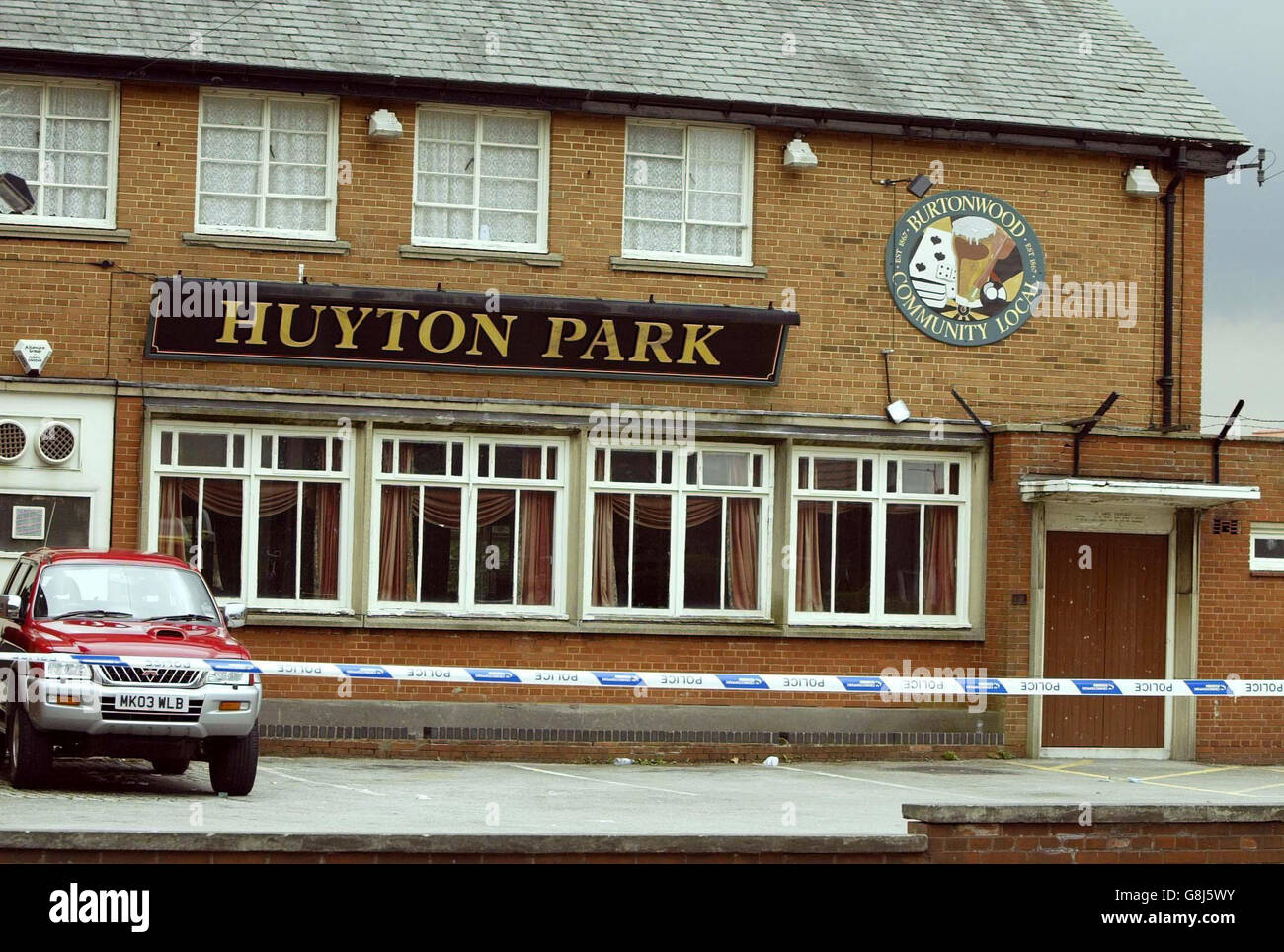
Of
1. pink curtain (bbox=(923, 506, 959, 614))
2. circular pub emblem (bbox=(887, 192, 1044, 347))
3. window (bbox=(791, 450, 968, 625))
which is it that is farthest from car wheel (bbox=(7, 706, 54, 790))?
circular pub emblem (bbox=(887, 192, 1044, 347))

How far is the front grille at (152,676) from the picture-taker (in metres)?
14.2

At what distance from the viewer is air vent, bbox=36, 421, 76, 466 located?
61.4 ft

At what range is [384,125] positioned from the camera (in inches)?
766

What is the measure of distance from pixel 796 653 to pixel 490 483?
368 centimetres

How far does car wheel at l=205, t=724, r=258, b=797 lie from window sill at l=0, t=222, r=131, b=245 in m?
6.23

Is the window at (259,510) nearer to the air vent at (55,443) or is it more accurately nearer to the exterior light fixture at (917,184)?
the air vent at (55,443)

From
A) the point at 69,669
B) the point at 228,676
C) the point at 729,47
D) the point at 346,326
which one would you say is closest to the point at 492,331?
the point at 346,326

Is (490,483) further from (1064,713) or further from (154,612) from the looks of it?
(1064,713)

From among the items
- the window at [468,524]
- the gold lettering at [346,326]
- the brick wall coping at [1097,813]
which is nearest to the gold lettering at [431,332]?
the gold lettering at [346,326]

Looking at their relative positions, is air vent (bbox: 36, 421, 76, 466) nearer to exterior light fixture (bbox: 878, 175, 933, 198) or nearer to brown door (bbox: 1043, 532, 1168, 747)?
exterior light fixture (bbox: 878, 175, 933, 198)

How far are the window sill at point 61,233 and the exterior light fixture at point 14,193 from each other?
19 centimetres

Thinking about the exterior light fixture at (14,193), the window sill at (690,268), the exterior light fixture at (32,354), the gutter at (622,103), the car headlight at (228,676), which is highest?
the gutter at (622,103)

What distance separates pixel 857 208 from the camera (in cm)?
2092
